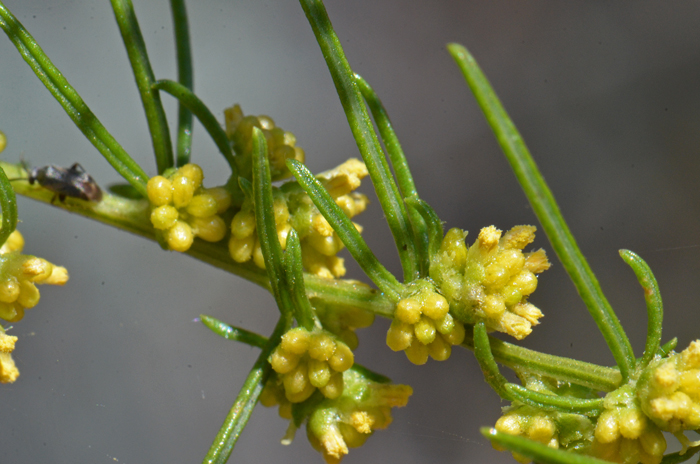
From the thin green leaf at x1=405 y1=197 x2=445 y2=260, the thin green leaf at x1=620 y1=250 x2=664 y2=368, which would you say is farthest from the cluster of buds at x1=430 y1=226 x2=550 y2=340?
the thin green leaf at x1=620 y1=250 x2=664 y2=368

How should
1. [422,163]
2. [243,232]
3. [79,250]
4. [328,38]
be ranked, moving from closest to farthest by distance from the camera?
[328,38], [243,232], [79,250], [422,163]

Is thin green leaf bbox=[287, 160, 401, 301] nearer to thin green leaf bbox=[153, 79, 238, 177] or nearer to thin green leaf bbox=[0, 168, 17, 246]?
thin green leaf bbox=[153, 79, 238, 177]

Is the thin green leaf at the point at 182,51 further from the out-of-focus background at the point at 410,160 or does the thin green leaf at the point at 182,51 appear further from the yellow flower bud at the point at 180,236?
the out-of-focus background at the point at 410,160

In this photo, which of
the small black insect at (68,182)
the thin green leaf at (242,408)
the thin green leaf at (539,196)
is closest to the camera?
the thin green leaf at (539,196)

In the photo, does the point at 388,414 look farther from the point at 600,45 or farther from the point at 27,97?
the point at 600,45

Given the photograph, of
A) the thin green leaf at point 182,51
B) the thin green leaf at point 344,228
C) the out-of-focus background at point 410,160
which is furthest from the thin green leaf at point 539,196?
the out-of-focus background at point 410,160

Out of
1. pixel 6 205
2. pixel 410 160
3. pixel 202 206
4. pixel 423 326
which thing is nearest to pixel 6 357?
pixel 6 205

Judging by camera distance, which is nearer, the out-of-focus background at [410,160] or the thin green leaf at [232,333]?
the thin green leaf at [232,333]

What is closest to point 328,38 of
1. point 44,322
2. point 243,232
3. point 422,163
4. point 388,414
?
point 243,232
